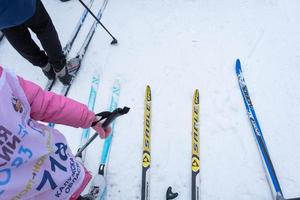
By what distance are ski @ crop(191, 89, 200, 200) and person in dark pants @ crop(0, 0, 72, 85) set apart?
1115 millimetres

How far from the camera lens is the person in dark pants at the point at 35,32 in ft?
5.26

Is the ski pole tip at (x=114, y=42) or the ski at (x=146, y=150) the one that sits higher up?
the ski pole tip at (x=114, y=42)

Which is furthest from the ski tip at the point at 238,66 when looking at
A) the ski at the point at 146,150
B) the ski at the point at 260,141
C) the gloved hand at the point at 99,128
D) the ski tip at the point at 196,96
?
the gloved hand at the point at 99,128

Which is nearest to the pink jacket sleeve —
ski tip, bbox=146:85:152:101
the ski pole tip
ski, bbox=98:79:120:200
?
ski, bbox=98:79:120:200

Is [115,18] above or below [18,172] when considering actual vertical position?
above

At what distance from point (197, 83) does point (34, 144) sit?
5.16 ft

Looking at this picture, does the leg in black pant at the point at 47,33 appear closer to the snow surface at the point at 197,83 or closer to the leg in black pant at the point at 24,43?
the leg in black pant at the point at 24,43

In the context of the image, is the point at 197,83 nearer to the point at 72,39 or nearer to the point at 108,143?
the point at 108,143

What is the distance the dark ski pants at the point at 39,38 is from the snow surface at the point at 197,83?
0.35 m

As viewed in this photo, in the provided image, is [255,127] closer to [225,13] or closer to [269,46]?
[269,46]

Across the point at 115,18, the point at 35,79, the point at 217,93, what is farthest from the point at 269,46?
the point at 35,79

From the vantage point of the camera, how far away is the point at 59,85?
97.1 inches

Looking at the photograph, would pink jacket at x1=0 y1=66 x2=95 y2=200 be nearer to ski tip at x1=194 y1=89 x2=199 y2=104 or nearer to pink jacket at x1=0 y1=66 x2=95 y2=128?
pink jacket at x1=0 y1=66 x2=95 y2=128

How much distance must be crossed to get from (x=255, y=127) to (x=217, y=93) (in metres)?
0.42
